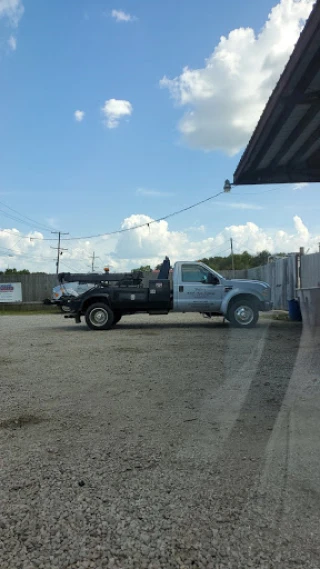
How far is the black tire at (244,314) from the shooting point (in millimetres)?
13531

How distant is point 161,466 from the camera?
3.71m

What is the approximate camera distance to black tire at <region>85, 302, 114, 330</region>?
14016mm

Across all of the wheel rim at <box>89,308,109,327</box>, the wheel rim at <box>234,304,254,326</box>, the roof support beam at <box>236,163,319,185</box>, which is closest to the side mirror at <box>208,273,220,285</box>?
the wheel rim at <box>234,304,254,326</box>

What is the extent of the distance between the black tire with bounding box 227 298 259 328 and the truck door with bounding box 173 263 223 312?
2.01ft

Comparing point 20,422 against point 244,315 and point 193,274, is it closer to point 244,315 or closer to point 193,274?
point 244,315

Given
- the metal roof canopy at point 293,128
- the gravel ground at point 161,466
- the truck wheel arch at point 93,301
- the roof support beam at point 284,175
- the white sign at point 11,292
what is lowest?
the gravel ground at point 161,466

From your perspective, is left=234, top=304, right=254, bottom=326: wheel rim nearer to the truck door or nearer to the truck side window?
the truck door

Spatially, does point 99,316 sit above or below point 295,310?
below

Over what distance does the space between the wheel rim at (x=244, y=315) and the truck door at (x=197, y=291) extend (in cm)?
73

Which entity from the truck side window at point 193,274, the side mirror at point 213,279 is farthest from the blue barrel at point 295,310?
the truck side window at point 193,274

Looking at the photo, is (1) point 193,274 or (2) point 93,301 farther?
(1) point 193,274

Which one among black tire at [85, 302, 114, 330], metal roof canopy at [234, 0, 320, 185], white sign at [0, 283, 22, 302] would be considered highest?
metal roof canopy at [234, 0, 320, 185]

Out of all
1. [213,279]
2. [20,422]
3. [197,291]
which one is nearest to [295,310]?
[213,279]

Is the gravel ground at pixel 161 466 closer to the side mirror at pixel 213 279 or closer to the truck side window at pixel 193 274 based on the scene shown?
the side mirror at pixel 213 279
